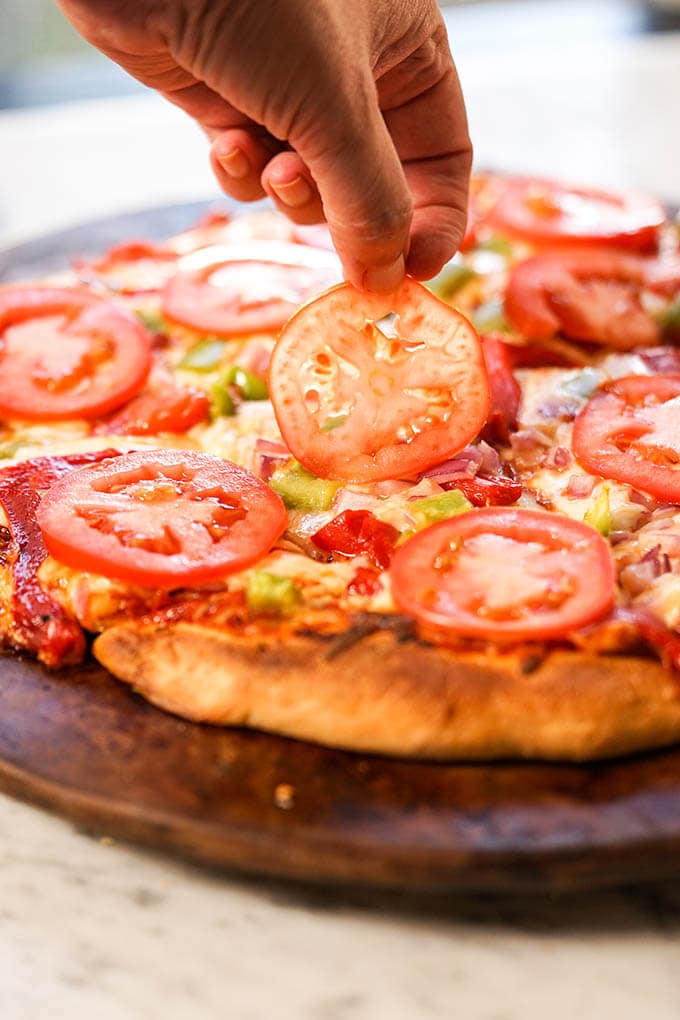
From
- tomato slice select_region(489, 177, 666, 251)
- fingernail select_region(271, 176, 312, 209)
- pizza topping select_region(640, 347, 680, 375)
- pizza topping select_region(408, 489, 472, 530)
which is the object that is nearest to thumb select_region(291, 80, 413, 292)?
fingernail select_region(271, 176, 312, 209)

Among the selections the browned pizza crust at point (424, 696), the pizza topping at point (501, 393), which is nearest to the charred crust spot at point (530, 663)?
the browned pizza crust at point (424, 696)

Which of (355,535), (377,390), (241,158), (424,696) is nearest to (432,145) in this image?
(241,158)

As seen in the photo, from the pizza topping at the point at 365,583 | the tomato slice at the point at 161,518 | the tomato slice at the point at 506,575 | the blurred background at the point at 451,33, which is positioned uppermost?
the tomato slice at the point at 506,575

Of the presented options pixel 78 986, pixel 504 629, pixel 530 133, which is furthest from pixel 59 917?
pixel 530 133

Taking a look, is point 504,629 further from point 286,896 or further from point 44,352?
point 44,352

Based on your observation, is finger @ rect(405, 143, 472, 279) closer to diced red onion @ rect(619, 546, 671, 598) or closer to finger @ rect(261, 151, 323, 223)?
finger @ rect(261, 151, 323, 223)

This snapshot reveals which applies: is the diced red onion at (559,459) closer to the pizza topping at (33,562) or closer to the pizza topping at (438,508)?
the pizza topping at (438,508)

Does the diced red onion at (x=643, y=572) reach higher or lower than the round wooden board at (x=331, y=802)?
higher
